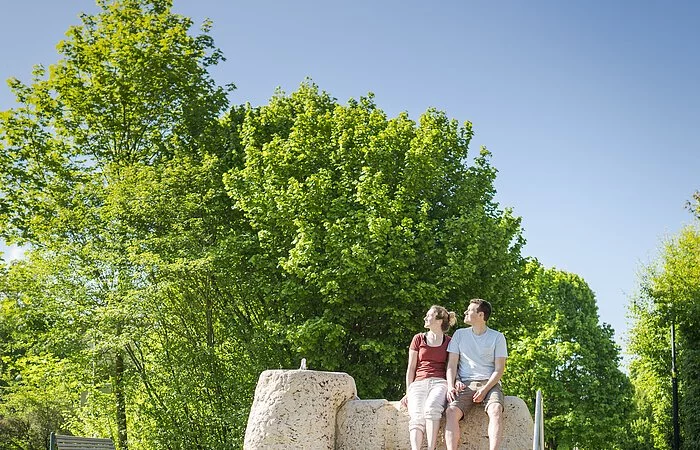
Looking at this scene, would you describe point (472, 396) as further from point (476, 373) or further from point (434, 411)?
point (434, 411)

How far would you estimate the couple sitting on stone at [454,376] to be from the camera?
31.3 feet

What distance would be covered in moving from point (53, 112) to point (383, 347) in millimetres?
13350

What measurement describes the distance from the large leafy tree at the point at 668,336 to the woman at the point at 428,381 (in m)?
25.2

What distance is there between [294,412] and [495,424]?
89.9 inches

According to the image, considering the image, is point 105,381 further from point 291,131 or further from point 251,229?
point 291,131

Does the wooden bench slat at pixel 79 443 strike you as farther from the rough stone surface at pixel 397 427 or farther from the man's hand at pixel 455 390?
the man's hand at pixel 455 390

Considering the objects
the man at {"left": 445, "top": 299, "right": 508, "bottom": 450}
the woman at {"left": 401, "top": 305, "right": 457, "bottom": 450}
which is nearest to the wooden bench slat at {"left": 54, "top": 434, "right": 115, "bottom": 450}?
the woman at {"left": 401, "top": 305, "right": 457, "bottom": 450}

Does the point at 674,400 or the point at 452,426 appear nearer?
the point at 452,426

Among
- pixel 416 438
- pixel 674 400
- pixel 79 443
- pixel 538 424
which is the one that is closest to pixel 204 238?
pixel 79 443

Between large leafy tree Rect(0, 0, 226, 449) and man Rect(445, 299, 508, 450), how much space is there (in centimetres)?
1742

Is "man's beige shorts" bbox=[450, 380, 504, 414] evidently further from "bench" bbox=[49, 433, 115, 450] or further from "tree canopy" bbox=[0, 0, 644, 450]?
"tree canopy" bbox=[0, 0, 644, 450]

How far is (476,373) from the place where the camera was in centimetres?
985

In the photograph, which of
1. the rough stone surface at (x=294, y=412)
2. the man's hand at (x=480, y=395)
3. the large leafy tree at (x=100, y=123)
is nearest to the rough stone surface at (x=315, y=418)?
the rough stone surface at (x=294, y=412)

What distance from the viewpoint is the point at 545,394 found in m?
36.8
